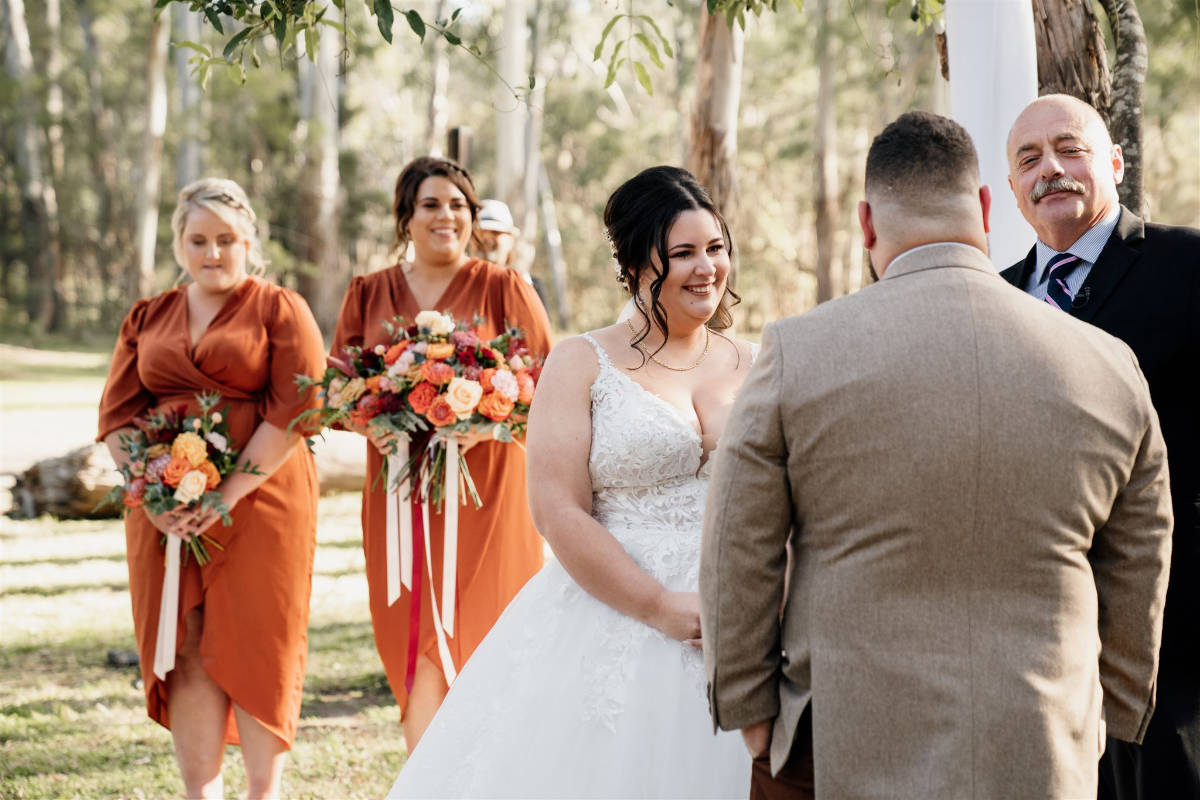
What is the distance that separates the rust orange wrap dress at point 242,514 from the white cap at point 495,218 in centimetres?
210

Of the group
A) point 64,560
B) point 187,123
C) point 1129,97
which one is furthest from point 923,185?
point 187,123

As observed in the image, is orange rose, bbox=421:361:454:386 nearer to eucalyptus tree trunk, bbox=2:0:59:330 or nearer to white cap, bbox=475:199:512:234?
white cap, bbox=475:199:512:234

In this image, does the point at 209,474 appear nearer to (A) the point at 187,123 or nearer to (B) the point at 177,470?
(B) the point at 177,470

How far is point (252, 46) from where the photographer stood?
3.58m

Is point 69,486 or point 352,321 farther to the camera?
point 69,486

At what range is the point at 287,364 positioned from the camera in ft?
15.8

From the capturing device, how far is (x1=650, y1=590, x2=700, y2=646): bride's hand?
2.90 meters

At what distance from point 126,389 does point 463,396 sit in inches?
57.6

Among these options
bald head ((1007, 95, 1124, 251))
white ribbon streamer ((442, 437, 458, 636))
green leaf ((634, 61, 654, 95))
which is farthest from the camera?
white ribbon streamer ((442, 437, 458, 636))

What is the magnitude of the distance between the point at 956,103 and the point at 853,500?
2527 millimetres

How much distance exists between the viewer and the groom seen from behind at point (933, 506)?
2.08m

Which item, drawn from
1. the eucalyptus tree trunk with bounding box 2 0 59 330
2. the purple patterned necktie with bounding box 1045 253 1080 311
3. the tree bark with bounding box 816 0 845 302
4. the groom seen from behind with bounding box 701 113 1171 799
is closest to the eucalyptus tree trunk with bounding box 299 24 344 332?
the eucalyptus tree trunk with bounding box 2 0 59 330

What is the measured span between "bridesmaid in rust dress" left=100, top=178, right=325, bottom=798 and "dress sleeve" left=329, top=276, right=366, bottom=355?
268 millimetres

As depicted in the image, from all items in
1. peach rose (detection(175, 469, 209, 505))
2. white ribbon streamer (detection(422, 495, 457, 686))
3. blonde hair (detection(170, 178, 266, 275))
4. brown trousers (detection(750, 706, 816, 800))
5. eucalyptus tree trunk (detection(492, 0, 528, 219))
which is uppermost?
eucalyptus tree trunk (detection(492, 0, 528, 219))
